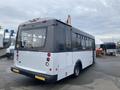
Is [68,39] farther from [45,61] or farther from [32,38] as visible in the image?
[45,61]

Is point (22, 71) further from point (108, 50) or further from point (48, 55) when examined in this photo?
point (108, 50)

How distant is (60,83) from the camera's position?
727 cm

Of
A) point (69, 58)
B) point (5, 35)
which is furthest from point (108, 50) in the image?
point (69, 58)

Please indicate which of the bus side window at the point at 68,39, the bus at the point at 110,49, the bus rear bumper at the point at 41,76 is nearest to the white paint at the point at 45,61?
the bus rear bumper at the point at 41,76

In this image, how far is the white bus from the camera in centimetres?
604

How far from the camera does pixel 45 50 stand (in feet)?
20.0

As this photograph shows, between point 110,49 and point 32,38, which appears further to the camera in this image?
point 110,49

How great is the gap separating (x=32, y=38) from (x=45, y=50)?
1.03 meters

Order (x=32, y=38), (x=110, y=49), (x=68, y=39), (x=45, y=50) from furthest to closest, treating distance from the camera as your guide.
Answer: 1. (x=110, y=49)
2. (x=68, y=39)
3. (x=32, y=38)
4. (x=45, y=50)

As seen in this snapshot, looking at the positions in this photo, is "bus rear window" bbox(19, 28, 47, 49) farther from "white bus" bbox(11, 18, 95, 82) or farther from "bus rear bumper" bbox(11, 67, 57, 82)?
"bus rear bumper" bbox(11, 67, 57, 82)

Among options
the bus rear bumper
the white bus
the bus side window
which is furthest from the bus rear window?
the bus side window

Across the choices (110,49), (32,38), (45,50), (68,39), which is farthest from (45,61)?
(110,49)

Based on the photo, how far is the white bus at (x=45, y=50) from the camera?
6035mm

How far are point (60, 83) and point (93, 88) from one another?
61.0 inches
